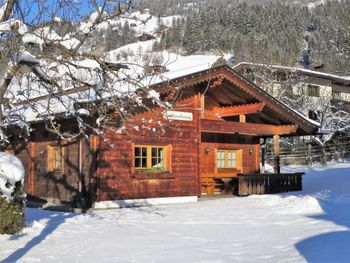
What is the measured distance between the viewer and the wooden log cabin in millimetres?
14562

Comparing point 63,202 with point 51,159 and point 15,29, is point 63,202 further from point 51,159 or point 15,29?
point 15,29

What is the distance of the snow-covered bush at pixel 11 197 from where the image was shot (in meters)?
9.77

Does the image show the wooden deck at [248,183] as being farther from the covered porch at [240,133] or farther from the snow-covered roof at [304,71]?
the snow-covered roof at [304,71]

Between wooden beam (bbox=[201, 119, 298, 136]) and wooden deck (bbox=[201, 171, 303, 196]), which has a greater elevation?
wooden beam (bbox=[201, 119, 298, 136])

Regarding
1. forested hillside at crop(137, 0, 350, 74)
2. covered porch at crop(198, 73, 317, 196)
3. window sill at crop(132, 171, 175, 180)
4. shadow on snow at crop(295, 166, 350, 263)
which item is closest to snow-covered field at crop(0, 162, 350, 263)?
shadow on snow at crop(295, 166, 350, 263)

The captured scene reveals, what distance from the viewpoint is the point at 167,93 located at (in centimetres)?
1547

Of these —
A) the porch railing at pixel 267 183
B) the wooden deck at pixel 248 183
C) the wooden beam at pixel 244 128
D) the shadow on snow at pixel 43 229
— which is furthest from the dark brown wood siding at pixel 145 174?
the wooden deck at pixel 248 183

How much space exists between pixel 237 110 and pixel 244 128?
32.7 inches

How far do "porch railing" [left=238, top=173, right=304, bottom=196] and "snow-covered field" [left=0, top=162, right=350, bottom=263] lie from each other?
10.7 feet

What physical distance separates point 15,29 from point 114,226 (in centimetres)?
568

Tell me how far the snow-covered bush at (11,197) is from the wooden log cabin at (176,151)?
121 inches

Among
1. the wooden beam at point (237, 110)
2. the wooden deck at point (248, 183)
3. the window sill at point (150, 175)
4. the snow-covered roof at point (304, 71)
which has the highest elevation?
the snow-covered roof at point (304, 71)

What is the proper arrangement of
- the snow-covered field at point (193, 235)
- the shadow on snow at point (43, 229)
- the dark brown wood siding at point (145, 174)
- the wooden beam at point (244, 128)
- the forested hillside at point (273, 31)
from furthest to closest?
→ the forested hillside at point (273, 31) < the wooden beam at point (244, 128) < the dark brown wood siding at point (145, 174) < the shadow on snow at point (43, 229) < the snow-covered field at point (193, 235)

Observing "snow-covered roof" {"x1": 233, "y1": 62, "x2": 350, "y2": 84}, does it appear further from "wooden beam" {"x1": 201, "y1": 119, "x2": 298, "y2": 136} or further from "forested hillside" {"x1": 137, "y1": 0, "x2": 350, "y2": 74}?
"wooden beam" {"x1": 201, "y1": 119, "x2": 298, "y2": 136}
